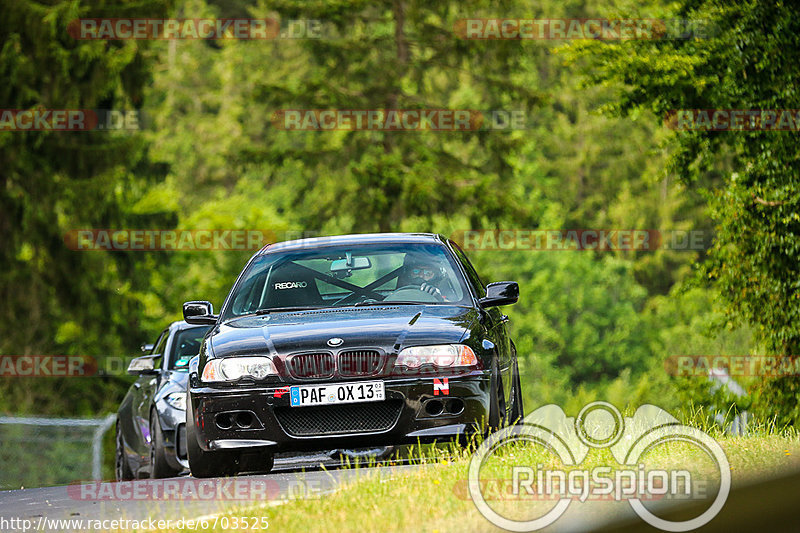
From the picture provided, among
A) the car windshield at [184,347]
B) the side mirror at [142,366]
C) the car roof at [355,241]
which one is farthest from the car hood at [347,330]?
the side mirror at [142,366]

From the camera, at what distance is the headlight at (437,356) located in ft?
29.2

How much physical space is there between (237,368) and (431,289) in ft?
6.40

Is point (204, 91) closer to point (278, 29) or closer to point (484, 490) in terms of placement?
point (278, 29)

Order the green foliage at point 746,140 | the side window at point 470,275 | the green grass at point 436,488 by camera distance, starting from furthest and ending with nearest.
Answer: the green foliage at point 746,140 → the side window at point 470,275 → the green grass at point 436,488

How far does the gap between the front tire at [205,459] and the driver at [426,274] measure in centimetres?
198

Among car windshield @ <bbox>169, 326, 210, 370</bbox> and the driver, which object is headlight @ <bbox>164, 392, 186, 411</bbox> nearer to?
car windshield @ <bbox>169, 326, 210, 370</bbox>

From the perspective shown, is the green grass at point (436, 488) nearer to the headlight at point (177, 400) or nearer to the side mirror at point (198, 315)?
the side mirror at point (198, 315)

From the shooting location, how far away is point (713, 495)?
574 cm

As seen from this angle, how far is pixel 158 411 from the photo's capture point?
41.8 ft

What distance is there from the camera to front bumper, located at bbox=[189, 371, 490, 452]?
8.84 metres

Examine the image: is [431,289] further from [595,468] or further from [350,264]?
[595,468]

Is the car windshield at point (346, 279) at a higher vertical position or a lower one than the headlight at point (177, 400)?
higher

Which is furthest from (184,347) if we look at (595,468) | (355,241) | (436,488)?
(595,468)

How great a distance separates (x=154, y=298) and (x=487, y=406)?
128 feet
